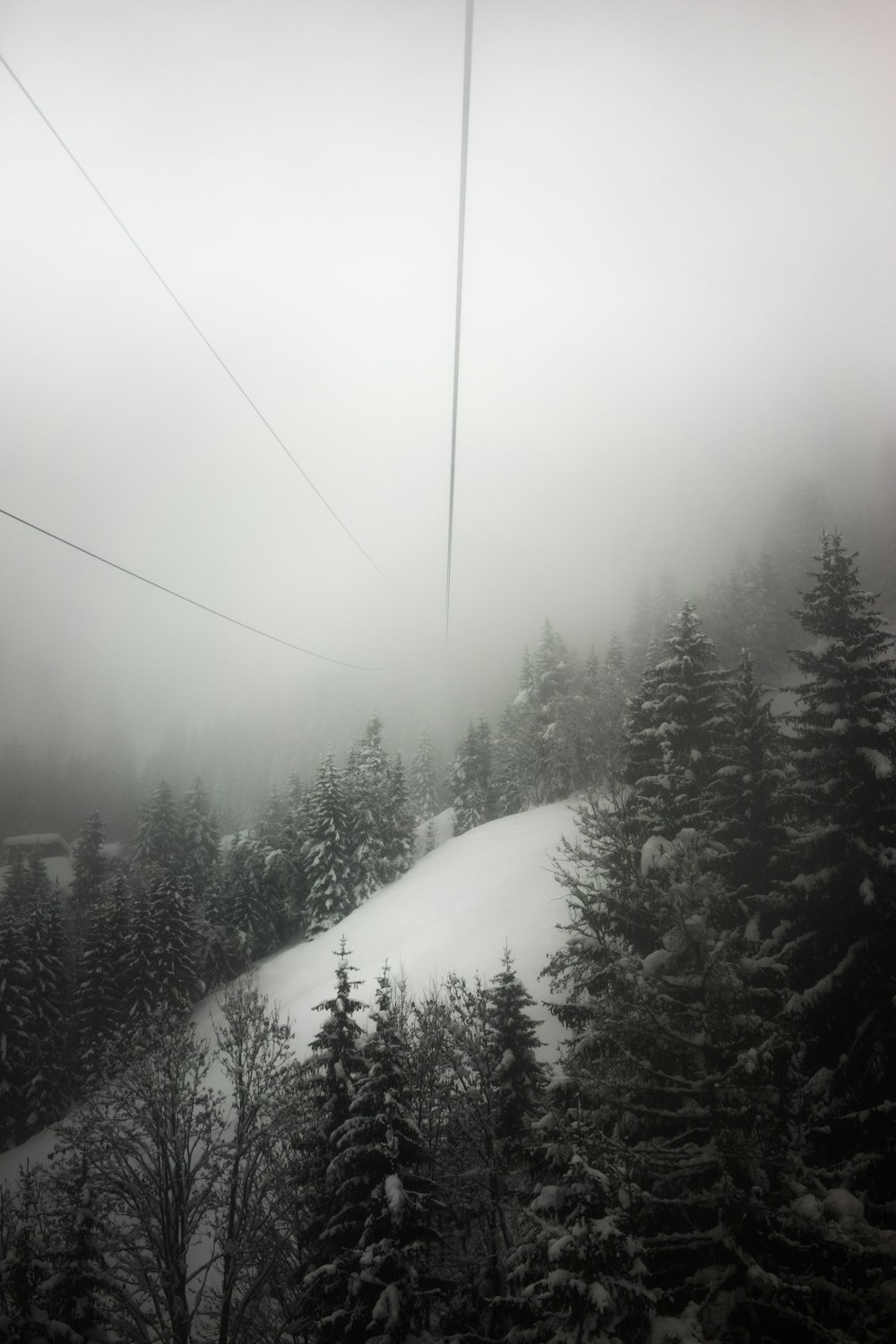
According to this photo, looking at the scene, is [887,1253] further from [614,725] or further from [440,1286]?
[614,725]

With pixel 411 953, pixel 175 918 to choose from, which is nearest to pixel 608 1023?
pixel 411 953

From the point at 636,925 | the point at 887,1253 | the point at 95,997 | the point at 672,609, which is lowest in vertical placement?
the point at 95,997

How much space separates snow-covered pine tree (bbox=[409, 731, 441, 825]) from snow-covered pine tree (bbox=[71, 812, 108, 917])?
113 ft

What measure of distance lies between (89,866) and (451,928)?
47.4 metres

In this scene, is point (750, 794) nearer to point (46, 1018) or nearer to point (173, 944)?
point (173, 944)

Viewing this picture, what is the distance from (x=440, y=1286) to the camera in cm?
1129

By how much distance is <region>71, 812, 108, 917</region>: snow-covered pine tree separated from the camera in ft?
186

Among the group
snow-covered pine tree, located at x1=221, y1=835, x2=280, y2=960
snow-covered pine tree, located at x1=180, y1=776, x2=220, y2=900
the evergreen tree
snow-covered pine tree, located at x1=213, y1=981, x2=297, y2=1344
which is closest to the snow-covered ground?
snow-covered pine tree, located at x1=221, y1=835, x2=280, y2=960

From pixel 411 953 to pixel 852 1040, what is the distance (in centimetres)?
2249

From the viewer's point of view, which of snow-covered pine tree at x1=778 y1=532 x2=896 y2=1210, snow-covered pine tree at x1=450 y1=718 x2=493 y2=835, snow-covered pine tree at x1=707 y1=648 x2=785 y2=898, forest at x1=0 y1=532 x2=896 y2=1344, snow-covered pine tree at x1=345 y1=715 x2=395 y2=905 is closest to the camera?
forest at x1=0 y1=532 x2=896 y2=1344

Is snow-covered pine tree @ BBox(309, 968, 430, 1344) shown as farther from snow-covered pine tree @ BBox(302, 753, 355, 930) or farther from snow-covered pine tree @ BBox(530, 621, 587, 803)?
snow-covered pine tree @ BBox(530, 621, 587, 803)

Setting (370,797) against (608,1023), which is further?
(370,797)

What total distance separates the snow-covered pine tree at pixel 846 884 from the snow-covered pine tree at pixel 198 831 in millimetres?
56446

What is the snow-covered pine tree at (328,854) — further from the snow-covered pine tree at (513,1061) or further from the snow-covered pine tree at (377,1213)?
the snow-covered pine tree at (377,1213)
